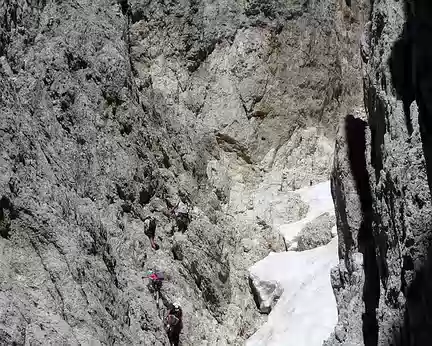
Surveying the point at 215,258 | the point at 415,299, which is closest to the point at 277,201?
the point at 215,258

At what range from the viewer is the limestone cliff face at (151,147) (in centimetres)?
736

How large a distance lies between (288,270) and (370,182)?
421 centimetres

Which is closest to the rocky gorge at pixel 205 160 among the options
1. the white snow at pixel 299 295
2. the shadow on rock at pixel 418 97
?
the shadow on rock at pixel 418 97

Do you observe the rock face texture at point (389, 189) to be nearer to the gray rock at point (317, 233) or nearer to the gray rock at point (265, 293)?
the gray rock at point (265, 293)

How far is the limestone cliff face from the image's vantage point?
290 inches

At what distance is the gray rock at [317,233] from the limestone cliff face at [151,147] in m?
0.68

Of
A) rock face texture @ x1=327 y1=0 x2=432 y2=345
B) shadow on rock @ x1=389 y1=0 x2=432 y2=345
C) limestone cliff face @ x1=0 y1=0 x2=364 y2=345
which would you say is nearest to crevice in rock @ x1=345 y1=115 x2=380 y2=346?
rock face texture @ x1=327 y1=0 x2=432 y2=345

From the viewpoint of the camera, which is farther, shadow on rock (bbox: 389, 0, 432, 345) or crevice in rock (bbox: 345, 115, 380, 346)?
crevice in rock (bbox: 345, 115, 380, 346)

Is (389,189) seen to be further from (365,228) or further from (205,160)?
(205,160)

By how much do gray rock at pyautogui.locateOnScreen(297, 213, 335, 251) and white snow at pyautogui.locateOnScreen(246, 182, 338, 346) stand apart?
25 cm

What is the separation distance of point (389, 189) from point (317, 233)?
5.56 metres

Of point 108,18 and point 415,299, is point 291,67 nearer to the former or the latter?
point 108,18

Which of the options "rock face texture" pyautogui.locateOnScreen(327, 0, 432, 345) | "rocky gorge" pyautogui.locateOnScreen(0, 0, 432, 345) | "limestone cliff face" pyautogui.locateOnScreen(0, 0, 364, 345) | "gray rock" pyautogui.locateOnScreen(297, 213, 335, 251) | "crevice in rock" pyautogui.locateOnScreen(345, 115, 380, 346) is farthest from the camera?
"gray rock" pyautogui.locateOnScreen(297, 213, 335, 251)

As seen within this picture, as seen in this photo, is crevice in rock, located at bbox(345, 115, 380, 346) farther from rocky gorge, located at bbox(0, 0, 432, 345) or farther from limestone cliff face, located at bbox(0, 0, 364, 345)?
limestone cliff face, located at bbox(0, 0, 364, 345)
